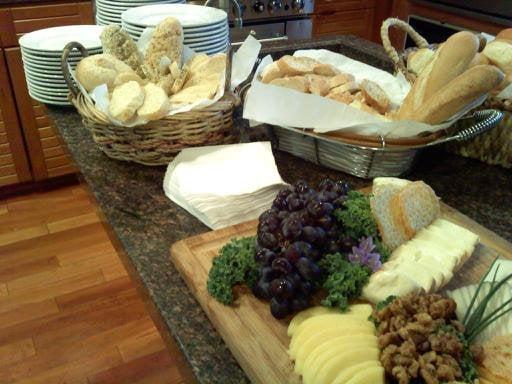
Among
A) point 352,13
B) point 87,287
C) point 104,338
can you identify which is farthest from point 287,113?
point 352,13

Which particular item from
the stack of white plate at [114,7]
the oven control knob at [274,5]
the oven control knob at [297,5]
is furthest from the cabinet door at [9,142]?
the oven control knob at [297,5]

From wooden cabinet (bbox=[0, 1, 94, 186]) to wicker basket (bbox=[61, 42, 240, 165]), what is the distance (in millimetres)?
1164

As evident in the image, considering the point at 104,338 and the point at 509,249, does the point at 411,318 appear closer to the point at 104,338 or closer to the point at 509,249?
the point at 509,249

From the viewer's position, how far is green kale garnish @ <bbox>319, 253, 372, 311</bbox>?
0.58 m

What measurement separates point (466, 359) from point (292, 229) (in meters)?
0.24

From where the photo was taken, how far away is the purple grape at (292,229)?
61cm

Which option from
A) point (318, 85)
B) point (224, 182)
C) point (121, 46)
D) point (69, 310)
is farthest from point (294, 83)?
point (69, 310)

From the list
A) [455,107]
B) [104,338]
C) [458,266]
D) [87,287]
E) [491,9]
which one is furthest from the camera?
[491,9]

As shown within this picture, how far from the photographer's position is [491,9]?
7.68ft

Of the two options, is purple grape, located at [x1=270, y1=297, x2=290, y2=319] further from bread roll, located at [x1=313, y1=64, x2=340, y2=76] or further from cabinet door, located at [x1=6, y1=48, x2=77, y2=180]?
cabinet door, located at [x1=6, y1=48, x2=77, y2=180]

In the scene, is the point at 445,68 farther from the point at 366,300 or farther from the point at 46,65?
the point at 46,65

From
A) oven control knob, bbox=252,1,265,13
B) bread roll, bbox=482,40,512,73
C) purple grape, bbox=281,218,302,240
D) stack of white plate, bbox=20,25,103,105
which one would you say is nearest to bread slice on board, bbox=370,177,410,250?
purple grape, bbox=281,218,302,240

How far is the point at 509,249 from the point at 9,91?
6.99ft

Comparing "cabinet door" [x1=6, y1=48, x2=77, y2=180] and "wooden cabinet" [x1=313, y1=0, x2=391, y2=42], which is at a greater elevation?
"wooden cabinet" [x1=313, y1=0, x2=391, y2=42]
